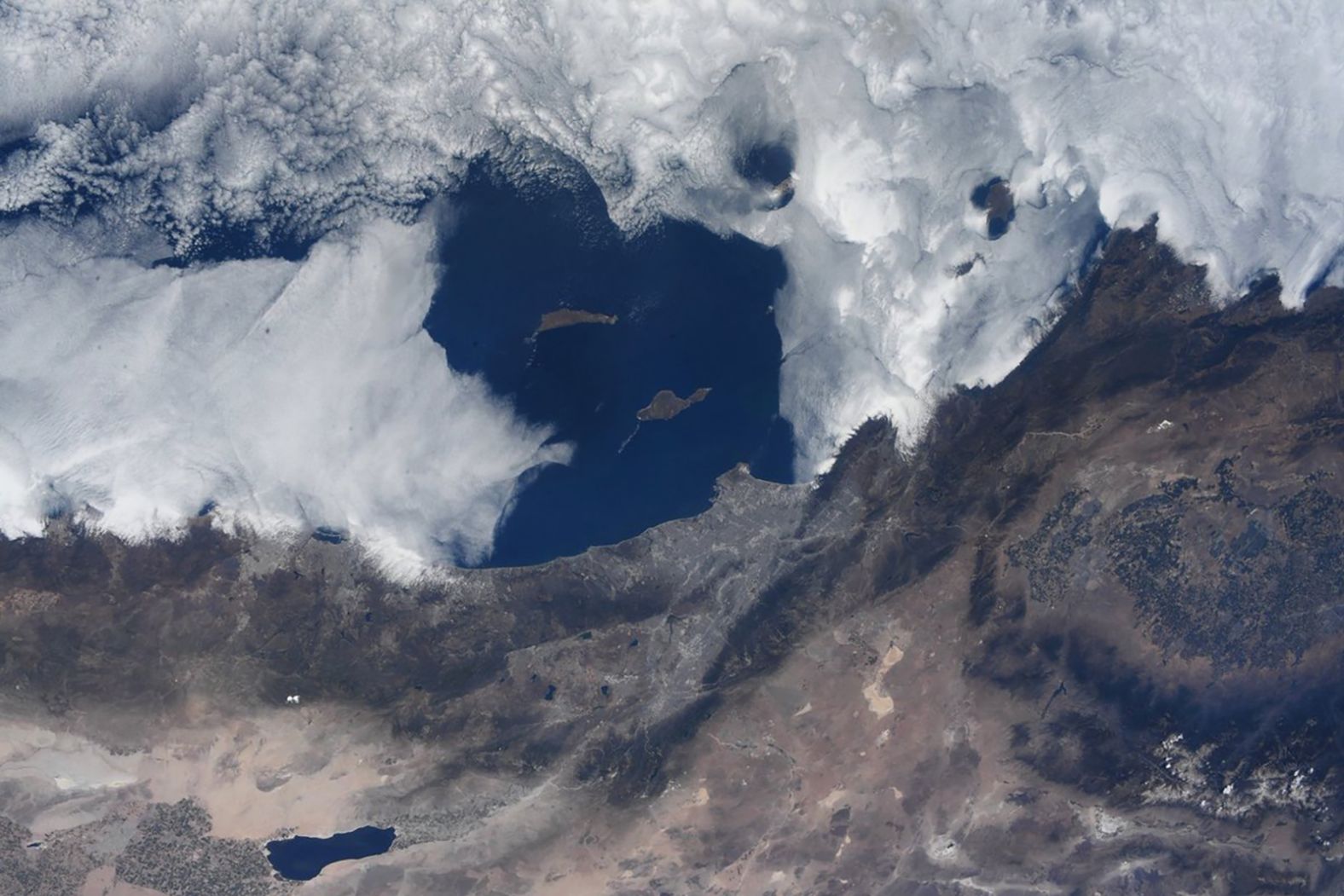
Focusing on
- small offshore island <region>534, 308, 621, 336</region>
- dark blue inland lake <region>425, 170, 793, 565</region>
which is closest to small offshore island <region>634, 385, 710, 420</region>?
dark blue inland lake <region>425, 170, 793, 565</region>

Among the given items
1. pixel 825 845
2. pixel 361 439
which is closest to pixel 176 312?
Result: pixel 361 439

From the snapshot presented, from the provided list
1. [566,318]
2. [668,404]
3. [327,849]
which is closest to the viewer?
[566,318]

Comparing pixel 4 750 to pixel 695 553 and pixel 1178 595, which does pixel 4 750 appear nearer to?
pixel 695 553

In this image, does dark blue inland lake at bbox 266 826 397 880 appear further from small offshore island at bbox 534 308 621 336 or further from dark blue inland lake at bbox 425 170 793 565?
small offshore island at bbox 534 308 621 336

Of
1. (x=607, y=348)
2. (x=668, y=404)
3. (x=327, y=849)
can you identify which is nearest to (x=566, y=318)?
(x=607, y=348)

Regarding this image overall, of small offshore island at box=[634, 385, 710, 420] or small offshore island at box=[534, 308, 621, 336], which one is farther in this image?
small offshore island at box=[634, 385, 710, 420]

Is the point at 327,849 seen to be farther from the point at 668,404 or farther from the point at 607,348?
the point at 607,348
